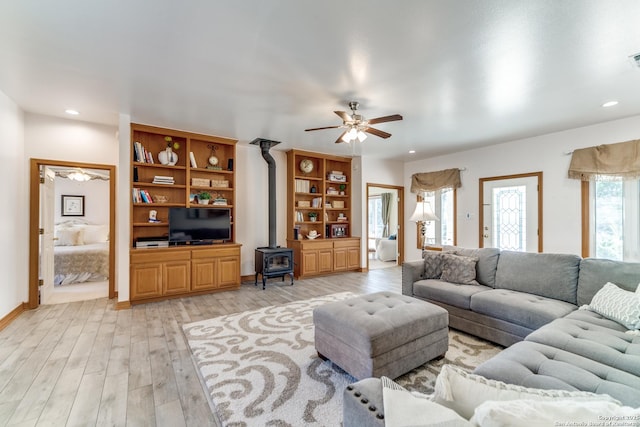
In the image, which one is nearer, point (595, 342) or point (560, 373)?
point (560, 373)

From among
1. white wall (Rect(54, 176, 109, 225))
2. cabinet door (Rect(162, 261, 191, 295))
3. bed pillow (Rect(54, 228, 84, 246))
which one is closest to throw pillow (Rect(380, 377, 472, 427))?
cabinet door (Rect(162, 261, 191, 295))

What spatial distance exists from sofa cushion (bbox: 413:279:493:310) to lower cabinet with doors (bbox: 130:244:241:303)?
3.03 m

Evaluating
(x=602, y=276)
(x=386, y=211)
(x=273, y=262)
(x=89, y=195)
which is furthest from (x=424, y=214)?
(x=89, y=195)

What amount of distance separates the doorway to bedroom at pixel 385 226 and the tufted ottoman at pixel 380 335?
14.2ft

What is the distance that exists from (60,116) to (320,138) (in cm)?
384

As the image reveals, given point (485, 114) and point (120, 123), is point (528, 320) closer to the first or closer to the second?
point (485, 114)

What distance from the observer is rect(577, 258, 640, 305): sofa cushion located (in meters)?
2.36

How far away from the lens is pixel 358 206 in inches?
258

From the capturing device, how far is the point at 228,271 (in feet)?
15.6

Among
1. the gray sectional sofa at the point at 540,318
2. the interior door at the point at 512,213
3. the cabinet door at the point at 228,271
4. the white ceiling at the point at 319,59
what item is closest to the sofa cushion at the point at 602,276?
the gray sectional sofa at the point at 540,318

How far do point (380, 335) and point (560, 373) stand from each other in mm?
980

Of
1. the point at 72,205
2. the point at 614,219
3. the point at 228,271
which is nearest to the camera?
the point at 614,219

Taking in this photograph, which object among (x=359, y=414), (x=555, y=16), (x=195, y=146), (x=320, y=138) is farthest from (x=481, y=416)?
(x=195, y=146)

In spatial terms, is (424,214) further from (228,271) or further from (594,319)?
(228,271)
